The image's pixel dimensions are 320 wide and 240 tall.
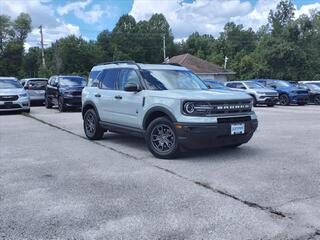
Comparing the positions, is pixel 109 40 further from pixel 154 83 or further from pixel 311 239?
pixel 311 239

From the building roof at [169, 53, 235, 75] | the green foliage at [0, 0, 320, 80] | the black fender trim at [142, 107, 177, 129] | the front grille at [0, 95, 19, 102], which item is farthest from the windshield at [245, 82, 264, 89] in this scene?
the building roof at [169, 53, 235, 75]

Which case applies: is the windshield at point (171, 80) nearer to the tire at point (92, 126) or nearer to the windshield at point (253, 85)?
the tire at point (92, 126)

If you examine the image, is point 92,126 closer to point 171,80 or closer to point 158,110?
point 171,80

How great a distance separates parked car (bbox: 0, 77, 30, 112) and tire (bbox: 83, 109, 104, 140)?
8285mm

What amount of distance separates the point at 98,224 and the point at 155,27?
86.9 m

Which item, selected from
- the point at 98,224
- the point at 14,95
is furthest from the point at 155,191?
the point at 14,95

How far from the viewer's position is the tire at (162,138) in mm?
7559

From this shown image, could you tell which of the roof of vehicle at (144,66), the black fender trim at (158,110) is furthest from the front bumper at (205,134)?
the roof of vehicle at (144,66)

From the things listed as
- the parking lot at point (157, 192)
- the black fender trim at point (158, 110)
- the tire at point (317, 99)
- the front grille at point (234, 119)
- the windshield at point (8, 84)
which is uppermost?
the windshield at point (8, 84)

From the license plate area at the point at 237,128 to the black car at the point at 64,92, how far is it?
12378 millimetres

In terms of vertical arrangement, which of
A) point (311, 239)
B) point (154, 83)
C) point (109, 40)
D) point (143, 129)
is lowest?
point (311, 239)

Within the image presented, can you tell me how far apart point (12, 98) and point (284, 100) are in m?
15.5

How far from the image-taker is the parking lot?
432 centimetres

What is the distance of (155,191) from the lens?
223 inches
